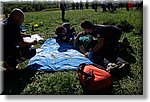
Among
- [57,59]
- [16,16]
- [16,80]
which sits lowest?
[16,80]

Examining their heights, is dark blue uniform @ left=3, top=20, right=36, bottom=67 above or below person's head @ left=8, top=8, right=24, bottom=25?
below

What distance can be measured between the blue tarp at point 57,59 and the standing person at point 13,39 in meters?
0.21

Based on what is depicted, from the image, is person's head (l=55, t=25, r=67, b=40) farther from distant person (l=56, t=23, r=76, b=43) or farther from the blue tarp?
the blue tarp

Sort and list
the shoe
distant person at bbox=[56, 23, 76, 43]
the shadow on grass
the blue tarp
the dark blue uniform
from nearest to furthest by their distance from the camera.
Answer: the shadow on grass, the shoe, the dark blue uniform, the blue tarp, distant person at bbox=[56, 23, 76, 43]

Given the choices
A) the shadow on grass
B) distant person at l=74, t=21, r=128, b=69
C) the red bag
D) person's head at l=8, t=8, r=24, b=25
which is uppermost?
person's head at l=8, t=8, r=24, b=25

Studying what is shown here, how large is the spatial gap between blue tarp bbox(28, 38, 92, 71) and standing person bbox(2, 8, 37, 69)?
0.68 feet

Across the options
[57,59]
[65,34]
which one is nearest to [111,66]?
[57,59]

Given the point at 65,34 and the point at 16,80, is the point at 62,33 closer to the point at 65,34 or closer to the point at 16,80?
the point at 65,34

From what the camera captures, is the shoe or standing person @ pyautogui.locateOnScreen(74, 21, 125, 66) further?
standing person @ pyautogui.locateOnScreen(74, 21, 125, 66)

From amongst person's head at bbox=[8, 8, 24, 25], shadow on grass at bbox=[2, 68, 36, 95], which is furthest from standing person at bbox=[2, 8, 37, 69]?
shadow on grass at bbox=[2, 68, 36, 95]

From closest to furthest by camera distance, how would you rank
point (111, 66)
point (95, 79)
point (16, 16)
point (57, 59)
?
point (95, 79)
point (111, 66)
point (16, 16)
point (57, 59)

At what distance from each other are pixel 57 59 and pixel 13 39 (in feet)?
2.16

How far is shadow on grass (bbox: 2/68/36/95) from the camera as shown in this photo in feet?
8.85

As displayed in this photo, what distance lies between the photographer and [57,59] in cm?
346
